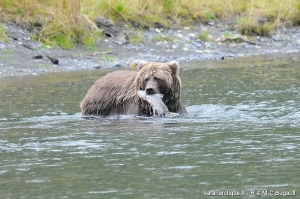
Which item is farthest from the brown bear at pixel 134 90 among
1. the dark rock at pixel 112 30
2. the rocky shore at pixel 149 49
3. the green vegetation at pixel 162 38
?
the green vegetation at pixel 162 38

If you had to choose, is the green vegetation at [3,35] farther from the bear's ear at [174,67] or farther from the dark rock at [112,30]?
the bear's ear at [174,67]

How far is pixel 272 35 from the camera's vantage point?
71.7 ft

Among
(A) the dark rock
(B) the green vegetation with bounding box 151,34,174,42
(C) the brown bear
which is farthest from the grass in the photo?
(C) the brown bear

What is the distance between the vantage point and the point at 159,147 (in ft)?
23.0

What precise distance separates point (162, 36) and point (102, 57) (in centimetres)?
288

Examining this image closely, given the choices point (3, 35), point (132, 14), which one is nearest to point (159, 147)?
point (3, 35)

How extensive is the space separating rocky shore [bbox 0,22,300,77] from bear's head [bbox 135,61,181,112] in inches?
244

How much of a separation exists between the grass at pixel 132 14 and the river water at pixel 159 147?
5.97 m

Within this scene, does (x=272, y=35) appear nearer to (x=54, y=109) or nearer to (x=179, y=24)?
(x=179, y=24)

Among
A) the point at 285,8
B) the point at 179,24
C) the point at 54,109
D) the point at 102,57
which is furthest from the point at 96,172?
the point at 285,8

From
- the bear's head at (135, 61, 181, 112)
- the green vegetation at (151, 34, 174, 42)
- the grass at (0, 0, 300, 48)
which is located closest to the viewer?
the bear's head at (135, 61, 181, 112)

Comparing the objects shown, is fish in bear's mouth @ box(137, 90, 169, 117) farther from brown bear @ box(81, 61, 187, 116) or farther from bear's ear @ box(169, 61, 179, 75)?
bear's ear @ box(169, 61, 179, 75)

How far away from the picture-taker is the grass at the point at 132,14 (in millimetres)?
18328

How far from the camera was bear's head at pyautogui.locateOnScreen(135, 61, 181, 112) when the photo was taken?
971 centimetres
